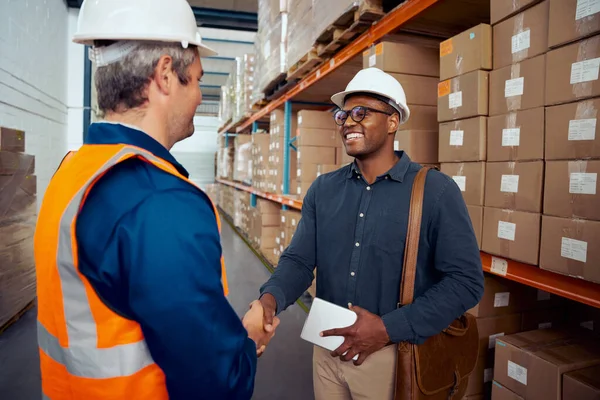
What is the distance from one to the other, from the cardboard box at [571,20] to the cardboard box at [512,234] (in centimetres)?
73

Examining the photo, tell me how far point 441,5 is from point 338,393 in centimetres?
218

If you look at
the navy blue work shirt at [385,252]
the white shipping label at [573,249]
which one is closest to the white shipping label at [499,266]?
the white shipping label at [573,249]

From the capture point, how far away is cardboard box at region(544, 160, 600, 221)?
1.47 metres

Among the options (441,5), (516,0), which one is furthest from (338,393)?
(441,5)

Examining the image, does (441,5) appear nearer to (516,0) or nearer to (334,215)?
(516,0)

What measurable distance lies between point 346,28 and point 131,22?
2.58 m

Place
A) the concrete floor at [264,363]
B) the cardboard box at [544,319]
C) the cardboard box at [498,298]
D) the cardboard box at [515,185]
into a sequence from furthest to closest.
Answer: the concrete floor at [264,363]
the cardboard box at [544,319]
the cardboard box at [498,298]
the cardboard box at [515,185]

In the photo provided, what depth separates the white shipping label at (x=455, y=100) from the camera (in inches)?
81.7

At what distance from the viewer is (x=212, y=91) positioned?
1652 centimetres

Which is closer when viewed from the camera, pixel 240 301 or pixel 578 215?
pixel 578 215

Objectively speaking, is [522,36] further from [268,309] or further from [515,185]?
[268,309]

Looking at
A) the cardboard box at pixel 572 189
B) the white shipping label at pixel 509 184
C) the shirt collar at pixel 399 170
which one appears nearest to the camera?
the cardboard box at pixel 572 189

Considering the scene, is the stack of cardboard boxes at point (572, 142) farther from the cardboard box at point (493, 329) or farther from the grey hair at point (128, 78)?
the grey hair at point (128, 78)

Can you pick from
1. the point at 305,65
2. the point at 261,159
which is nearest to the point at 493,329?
the point at 305,65
